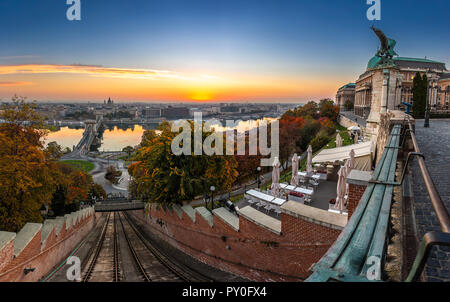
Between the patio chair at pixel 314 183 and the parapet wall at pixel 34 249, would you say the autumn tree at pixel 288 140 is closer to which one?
the patio chair at pixel 314 183

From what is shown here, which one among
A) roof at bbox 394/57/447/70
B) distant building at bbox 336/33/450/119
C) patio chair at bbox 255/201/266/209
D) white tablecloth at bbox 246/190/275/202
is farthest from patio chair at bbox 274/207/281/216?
roof at bbox 394/57/447/70

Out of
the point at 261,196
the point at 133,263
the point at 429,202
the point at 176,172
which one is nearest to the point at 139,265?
the point at 133,263

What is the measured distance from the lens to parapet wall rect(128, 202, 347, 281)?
209 inches

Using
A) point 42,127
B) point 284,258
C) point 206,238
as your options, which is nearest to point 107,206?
point 42,127

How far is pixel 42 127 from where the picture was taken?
15.0 m

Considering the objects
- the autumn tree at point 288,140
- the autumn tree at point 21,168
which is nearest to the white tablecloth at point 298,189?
the autumn tree at point 21,168

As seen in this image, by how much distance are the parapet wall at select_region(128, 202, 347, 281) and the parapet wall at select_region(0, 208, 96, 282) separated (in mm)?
5215

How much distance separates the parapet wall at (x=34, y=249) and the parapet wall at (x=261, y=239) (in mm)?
5215

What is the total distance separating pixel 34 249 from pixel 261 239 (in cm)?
799

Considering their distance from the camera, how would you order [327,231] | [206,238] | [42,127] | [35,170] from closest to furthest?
[327,231] < [206,238] < [35,170] < [42,127]
